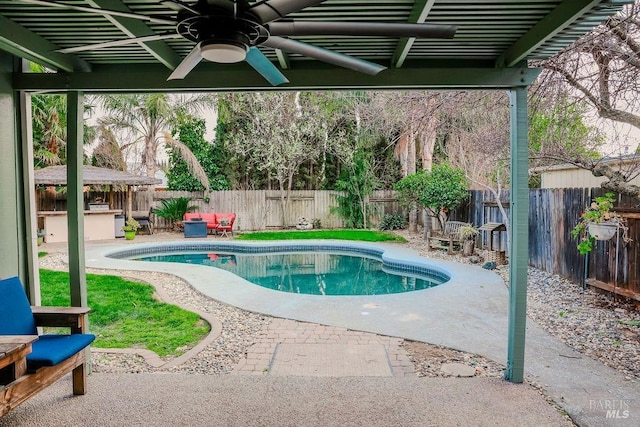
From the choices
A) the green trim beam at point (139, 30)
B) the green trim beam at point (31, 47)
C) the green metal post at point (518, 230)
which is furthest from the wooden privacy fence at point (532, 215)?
the green trim beam at point (31, 47)

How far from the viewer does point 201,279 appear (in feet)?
24.7

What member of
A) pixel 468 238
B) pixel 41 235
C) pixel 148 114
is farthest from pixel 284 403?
pixel 148 114

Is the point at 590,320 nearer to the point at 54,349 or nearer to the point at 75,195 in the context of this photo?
the point at 54,349

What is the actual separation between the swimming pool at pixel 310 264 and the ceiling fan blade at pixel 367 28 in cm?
622

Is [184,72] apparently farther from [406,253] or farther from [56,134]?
[56,134]

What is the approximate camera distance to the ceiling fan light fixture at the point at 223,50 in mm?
1952

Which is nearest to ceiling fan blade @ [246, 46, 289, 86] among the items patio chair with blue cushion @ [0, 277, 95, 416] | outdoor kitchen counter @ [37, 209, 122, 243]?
patio chair with blue cushion @ [0, 277, 95, 416]

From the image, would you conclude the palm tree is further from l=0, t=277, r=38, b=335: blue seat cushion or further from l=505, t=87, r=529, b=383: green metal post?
l=505, t=87, r=529, b=383: green metal post

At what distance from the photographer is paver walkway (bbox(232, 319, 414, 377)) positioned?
12.7 ft

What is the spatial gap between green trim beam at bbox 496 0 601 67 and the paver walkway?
106 inches

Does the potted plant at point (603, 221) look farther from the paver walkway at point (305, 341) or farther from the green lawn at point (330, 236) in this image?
the green lawn at point (330, 236)

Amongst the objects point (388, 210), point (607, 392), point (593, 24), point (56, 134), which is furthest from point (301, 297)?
point (56, 134)

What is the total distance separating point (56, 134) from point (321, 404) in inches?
579

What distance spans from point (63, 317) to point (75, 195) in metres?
0.99
